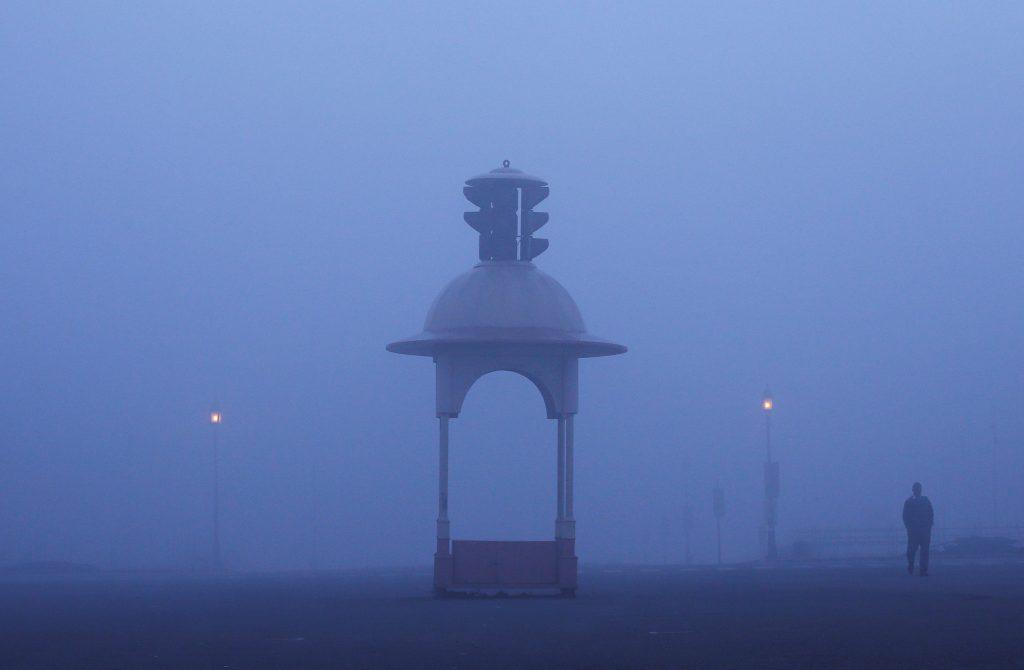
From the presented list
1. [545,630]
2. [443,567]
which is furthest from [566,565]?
[545,630]

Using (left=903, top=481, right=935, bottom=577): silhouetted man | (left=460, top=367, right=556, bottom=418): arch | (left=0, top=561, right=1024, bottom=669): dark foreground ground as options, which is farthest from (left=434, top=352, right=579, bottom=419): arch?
(left=903, top=481, right=935, bottom=577): silhouetted man

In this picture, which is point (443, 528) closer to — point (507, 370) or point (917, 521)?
point (507, 370)

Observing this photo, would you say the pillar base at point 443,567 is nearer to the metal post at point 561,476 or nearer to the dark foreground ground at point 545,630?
the dark foreground ground at point 545,630

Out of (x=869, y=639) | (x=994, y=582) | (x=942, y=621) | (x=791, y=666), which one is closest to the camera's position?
(x=791, y=666)

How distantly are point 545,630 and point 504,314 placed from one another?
9510 millimetres

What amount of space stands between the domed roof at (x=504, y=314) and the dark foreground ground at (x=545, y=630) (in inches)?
162

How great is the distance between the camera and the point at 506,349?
2319 centimetres

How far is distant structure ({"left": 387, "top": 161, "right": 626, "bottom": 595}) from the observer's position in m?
22.8

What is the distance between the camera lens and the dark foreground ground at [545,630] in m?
11.2

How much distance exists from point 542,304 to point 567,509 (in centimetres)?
339

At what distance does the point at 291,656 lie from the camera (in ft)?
38.2

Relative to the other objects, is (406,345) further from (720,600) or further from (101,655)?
(101,655)

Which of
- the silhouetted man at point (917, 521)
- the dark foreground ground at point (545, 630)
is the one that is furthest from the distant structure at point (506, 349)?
the silhouetted man at point (917, 521)

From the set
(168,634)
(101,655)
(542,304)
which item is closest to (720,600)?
(542,304)
